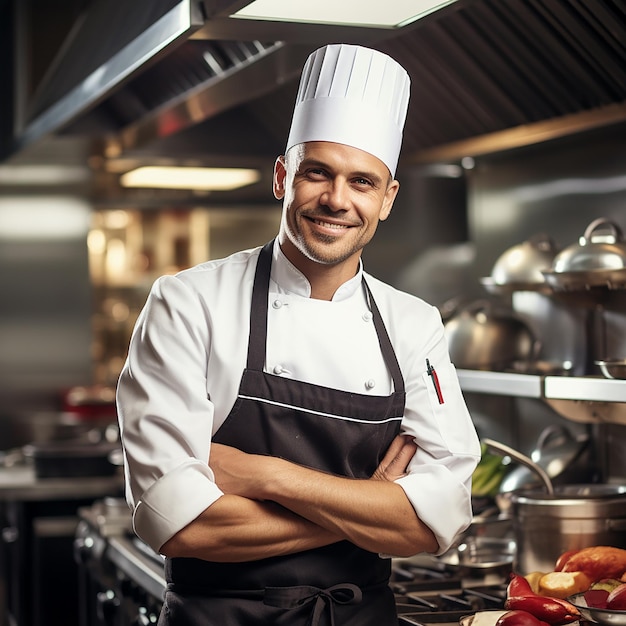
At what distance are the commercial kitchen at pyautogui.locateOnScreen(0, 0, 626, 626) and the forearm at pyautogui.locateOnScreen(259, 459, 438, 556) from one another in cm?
20

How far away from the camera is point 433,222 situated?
460 centimetres

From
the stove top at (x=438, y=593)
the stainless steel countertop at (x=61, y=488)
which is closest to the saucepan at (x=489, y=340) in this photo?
the stove top at (x=438, y=593)

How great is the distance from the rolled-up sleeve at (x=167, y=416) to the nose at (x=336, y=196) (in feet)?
0.90

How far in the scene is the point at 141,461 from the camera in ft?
5.83

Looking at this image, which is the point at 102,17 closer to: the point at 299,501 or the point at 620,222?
the point at 620,222

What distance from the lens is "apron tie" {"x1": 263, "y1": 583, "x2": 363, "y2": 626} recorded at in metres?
1.89

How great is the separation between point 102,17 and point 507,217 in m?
1.42

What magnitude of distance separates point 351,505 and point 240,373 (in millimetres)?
284

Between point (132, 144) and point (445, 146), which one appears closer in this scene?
point (445, 146)

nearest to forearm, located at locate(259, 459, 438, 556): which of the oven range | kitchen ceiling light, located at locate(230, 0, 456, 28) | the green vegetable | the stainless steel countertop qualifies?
the oven range

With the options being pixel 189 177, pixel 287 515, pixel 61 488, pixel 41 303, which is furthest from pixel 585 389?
pixel 41 303

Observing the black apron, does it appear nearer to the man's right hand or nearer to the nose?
the man's right hand

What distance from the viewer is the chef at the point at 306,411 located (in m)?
1.81

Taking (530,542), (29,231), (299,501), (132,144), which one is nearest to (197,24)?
(299,501)
